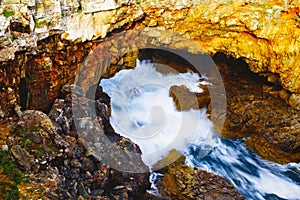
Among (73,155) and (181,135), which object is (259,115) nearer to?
(181,135)

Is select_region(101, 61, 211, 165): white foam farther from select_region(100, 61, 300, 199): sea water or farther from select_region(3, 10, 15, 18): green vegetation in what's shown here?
select_region(3, 10, 15, 18): green vegetation

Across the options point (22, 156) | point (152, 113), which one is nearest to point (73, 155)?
point (22, 156)

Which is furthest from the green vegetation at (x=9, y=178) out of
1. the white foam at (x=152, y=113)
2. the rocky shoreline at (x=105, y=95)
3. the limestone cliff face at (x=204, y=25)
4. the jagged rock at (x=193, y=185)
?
the white foam at (x=152, y=113)

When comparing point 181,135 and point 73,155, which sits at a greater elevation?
point 73,155

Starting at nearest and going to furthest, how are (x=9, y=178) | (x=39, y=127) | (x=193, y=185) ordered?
(x=9, y=178)
(x=39, y=127)
(x=193, y=185)

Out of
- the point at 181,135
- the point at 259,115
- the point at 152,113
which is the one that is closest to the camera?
the point at 181,135

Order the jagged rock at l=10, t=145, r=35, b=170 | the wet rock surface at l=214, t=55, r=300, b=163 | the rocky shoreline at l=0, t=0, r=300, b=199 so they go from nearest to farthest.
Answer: the jagged rock at l=10, t=145, r=35, b=170
the rocky shoreline at l=0, t=0, r=300, b=199
the wet rock surface at l=214, t=55, r=300, b=163

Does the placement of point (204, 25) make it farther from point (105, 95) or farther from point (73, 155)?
point (73, 155)

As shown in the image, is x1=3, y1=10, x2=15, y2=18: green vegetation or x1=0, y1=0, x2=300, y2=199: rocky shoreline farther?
x1=3, y1=10, x2=15, y2=18: green vegetation

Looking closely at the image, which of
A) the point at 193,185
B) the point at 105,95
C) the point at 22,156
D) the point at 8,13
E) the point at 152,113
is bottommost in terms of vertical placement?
the point at 193,185

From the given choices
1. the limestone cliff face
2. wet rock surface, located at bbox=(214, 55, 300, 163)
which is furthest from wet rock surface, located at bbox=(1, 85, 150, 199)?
wet rock surface, located at bbox=(214, 55, 300, 163)

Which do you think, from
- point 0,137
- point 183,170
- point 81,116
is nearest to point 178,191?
point 183,170

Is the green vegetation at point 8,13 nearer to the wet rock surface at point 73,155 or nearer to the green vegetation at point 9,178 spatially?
the wet rock surface at point 73,155

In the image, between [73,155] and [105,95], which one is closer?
[73,155]
